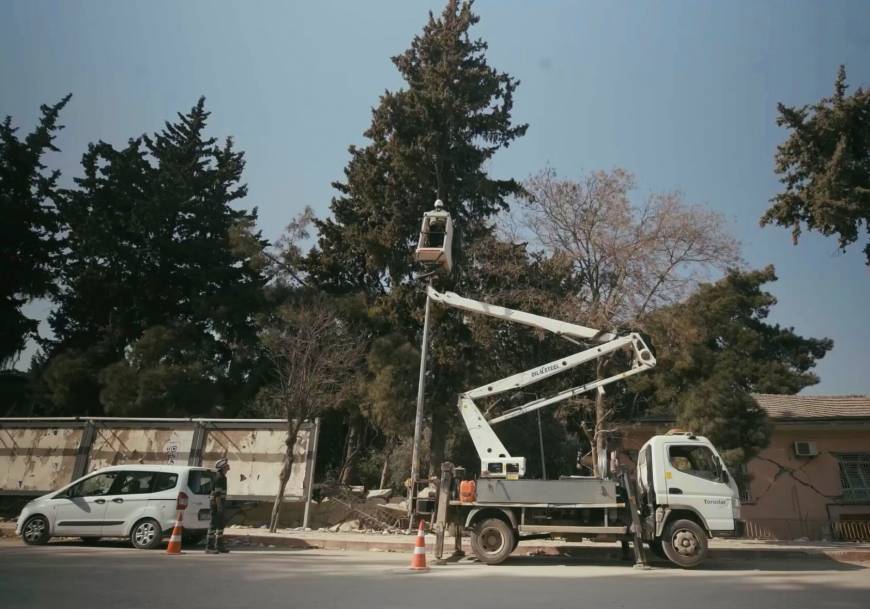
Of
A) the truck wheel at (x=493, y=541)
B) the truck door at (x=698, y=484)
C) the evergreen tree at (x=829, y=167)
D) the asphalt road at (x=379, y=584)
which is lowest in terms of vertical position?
the asphalt road at (x=379, y=584)

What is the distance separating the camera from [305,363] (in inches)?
725

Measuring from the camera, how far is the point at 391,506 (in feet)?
61.3

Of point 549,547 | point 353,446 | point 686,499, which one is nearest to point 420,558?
point 549,547

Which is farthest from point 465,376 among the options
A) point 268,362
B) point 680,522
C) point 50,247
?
point 50,247

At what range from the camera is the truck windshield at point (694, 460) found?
11414 mm

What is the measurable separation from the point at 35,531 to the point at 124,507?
221 centimetres

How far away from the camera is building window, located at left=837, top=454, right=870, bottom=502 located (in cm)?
1994

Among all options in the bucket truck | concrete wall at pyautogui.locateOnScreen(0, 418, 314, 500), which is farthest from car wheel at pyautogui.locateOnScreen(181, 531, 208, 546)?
the bucket truck

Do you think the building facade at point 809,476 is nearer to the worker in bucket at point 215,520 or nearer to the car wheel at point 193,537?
the worker in bucket at point 215,520

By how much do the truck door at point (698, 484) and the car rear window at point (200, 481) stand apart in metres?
9.86

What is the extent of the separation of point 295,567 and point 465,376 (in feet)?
41.0

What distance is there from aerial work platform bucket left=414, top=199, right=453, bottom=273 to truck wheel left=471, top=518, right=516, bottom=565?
587 cm

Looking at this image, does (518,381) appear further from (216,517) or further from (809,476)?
(809,476)

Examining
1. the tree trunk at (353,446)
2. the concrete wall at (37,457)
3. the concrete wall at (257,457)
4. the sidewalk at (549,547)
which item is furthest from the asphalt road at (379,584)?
the tree trunk at (353,446)
